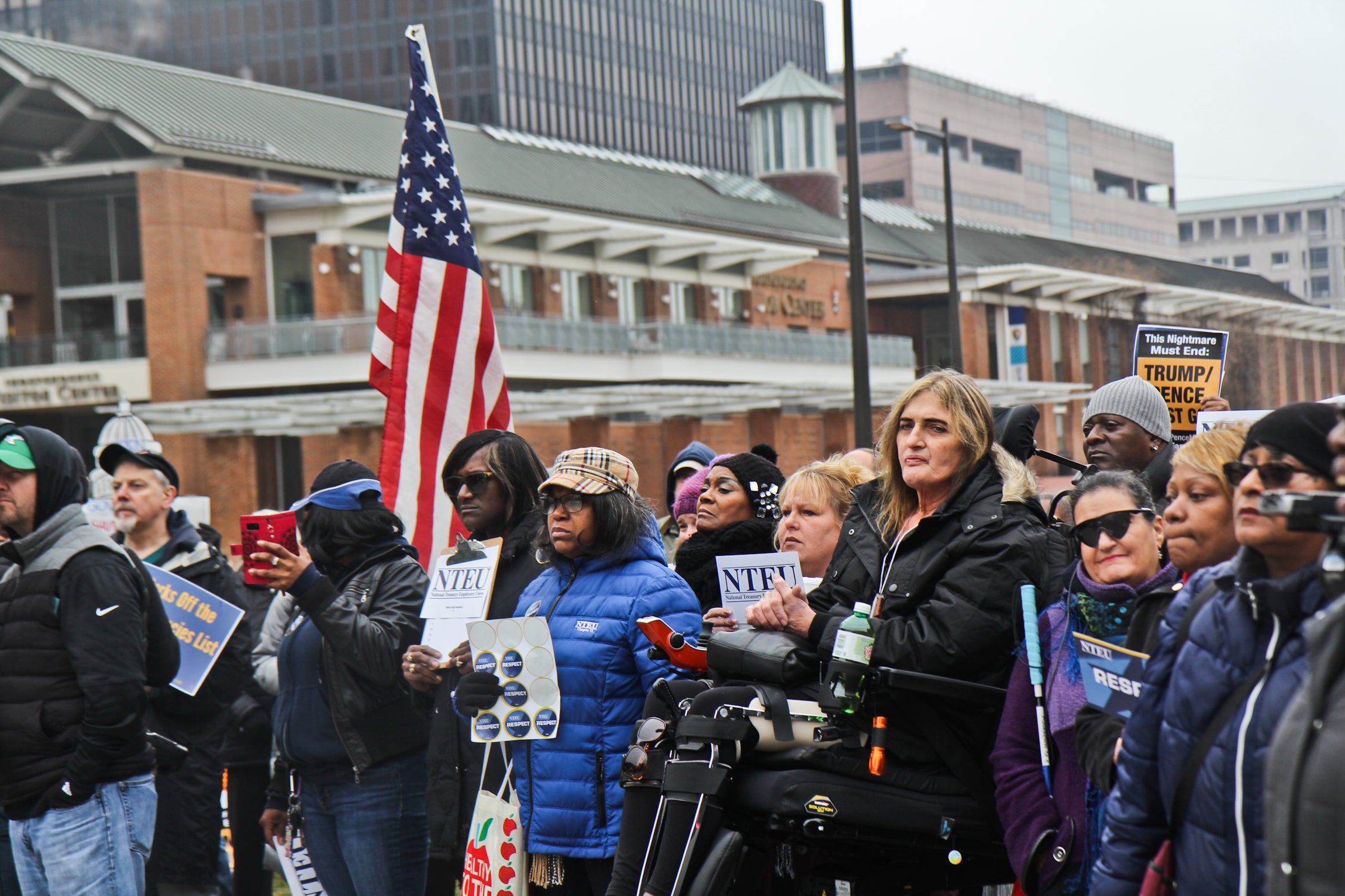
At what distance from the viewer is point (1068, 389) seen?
53.3 m

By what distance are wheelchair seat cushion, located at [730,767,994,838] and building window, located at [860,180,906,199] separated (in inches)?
3911

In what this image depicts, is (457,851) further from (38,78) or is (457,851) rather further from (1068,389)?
(1068,389)

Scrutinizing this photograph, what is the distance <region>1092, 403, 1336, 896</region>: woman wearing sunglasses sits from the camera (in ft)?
10.1

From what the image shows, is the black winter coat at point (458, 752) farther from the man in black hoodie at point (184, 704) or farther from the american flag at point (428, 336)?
the american flag at point (428, 336)

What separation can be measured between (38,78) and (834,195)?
38.7 metres

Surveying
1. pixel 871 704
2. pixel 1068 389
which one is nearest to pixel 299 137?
pixel 1068 389

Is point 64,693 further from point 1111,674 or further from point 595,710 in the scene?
point 1111,674

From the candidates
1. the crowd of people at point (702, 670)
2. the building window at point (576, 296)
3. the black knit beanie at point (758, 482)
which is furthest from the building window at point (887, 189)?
the crowd of people at point (702, 670)

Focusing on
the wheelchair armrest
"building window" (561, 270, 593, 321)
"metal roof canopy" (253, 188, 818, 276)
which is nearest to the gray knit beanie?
the wheelchair armrest

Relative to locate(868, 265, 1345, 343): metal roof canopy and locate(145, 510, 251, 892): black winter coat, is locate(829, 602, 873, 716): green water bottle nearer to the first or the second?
locate(145, 510, 251, 892): black winter coat

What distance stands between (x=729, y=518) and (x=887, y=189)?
327 feet

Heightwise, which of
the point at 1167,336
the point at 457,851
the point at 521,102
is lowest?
the point at 457,851

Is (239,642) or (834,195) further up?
(834,195)

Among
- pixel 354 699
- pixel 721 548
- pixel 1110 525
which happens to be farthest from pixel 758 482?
pixel 1110 525
